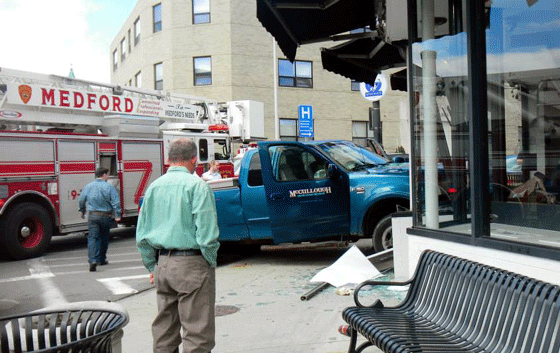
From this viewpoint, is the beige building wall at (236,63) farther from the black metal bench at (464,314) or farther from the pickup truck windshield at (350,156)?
the black metal bench at (464,314)

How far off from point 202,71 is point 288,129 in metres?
5.06

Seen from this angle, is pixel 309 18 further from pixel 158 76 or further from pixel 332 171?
pixel 158 76

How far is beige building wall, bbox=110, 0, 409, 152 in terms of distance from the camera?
1079 inches

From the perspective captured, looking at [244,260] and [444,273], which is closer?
[444,273]

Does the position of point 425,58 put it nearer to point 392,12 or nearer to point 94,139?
point 392,12

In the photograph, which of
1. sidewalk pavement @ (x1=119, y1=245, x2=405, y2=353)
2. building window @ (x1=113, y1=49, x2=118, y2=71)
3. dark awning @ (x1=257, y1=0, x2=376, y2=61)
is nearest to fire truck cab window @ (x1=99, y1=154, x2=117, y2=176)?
sidewalk pavement @ (x1=119, y1=245, x2=405, y2=353)

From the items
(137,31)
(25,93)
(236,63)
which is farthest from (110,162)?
(137,31)

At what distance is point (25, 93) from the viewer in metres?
12.4

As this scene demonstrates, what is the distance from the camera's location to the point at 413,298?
4.69 metres

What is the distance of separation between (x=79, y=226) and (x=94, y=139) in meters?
2.05

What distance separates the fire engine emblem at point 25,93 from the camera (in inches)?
484

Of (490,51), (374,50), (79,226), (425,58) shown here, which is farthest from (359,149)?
(79,226)

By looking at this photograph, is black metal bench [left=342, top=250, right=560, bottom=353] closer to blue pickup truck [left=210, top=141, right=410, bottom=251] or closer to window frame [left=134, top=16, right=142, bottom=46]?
blue pickup truck [left=210, top=141, right=410, bottom=251]

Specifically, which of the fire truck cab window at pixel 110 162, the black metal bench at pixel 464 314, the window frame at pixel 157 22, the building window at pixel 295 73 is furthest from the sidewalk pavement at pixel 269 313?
the window frame at pixel 157 22
